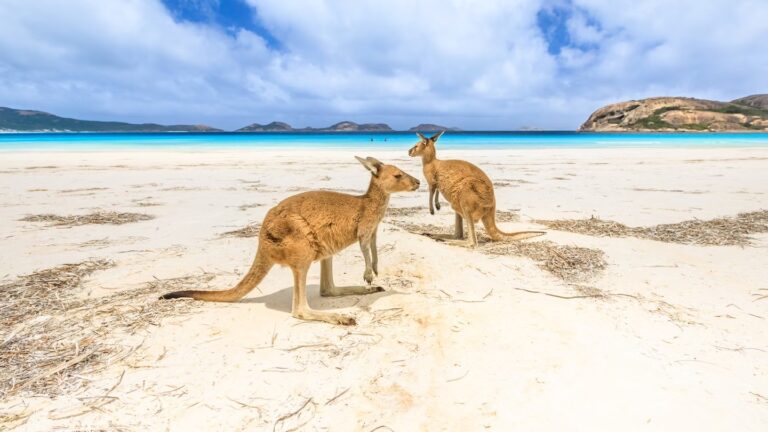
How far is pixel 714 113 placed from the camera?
7450cm

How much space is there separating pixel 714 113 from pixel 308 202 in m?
93.9

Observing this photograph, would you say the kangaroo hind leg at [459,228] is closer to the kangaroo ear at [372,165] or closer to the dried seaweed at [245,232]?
the kangaroo ear at [372,165]

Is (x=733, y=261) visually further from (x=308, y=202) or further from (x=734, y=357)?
(x=308, y=202)

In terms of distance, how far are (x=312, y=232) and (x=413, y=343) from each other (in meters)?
1.10

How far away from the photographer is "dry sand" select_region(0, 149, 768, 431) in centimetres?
226

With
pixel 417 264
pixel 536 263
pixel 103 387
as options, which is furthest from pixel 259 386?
pixel 536 263

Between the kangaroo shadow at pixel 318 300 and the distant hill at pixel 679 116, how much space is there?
87.4 m

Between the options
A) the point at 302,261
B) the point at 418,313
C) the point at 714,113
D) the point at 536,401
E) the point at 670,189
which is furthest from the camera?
the point at 714,113

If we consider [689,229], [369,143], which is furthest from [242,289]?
[369,143]

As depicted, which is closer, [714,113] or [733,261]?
[733,261]

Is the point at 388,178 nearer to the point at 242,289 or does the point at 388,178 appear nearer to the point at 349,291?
the point at 349,291

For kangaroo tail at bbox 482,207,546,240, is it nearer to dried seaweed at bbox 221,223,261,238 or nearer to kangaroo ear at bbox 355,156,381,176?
kangaroo ear at bbox 355,156,381,176

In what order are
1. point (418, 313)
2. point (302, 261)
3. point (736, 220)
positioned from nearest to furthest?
point (302, 261)
point (418, 313)
point (736, 220)

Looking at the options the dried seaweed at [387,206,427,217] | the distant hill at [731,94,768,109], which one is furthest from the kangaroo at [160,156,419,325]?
the distant hill at [731,94,768,109]
